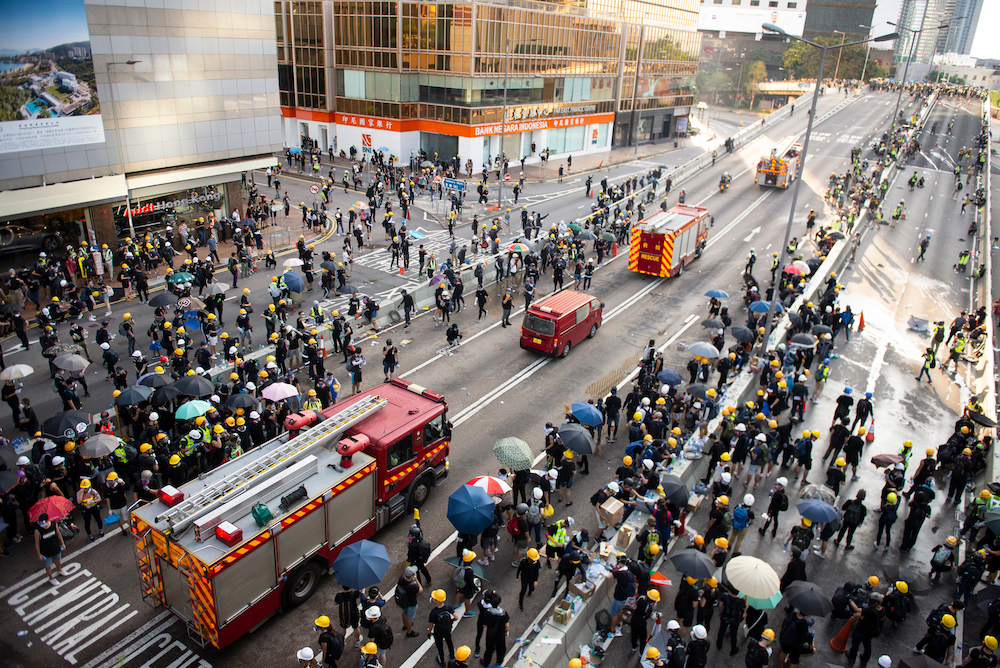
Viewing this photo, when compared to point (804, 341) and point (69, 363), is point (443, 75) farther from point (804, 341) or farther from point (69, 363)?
point (69, 363)

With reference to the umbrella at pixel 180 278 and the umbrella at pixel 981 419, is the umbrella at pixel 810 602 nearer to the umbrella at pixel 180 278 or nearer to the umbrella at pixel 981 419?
the umbrella at pixel 981 419

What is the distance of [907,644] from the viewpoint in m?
13.0

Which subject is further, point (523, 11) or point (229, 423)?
point (523, 11)

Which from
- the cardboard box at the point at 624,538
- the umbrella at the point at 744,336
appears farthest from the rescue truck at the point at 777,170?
the cardboard box at the point at 624,538

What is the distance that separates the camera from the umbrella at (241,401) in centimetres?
1688

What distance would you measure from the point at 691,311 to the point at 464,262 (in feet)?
38.7

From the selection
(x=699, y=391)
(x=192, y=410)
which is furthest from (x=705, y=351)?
(x=192, y=410)

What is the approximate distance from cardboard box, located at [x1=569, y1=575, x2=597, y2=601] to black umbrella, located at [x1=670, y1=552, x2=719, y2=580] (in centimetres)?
175

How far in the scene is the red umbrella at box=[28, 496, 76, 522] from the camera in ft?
42.0

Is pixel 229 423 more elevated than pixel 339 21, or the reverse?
pixel 339 21

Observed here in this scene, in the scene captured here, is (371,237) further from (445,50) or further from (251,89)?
(445,50)

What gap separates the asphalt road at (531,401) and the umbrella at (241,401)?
393 centimetres

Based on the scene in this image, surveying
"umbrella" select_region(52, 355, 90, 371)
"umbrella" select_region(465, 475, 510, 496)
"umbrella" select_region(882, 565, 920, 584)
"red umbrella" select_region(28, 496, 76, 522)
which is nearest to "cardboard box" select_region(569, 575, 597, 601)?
"umbrella" select_region(465, 475, 510, 496)

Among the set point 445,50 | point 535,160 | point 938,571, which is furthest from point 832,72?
point 938,571
